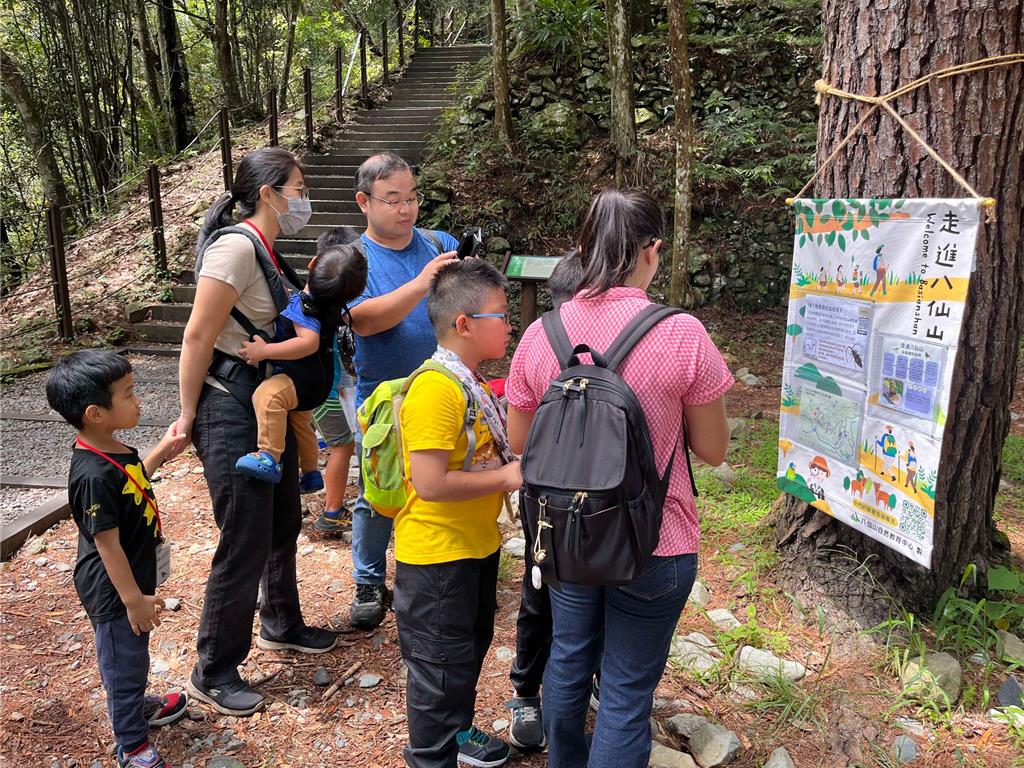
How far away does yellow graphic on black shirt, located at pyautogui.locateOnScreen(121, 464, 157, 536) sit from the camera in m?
2.10

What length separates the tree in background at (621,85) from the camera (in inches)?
325

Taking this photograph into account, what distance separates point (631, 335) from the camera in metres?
1.59

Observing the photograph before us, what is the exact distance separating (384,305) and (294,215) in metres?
0.45

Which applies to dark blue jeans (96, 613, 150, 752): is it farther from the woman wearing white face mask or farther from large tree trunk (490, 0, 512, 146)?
large tree trunk (490, 0, 512, 146)

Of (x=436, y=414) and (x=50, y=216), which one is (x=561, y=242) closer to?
(x=50, y=216)

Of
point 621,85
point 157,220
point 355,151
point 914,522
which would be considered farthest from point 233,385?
point 355,151

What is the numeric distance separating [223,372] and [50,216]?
6.09 m

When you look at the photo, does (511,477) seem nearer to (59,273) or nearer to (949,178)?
(949,178)

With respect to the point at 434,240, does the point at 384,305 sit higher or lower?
lower

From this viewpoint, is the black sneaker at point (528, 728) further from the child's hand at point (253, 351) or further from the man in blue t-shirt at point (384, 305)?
the child's hand at point (253, 351)

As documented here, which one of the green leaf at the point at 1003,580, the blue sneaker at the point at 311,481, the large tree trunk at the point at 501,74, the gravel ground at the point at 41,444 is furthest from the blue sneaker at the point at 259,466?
the large tree trunk at the point at 501,74

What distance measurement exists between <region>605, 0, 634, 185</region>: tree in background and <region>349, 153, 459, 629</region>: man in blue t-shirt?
661 centimetres

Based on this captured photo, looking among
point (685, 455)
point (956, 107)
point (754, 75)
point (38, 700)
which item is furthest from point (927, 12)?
point (754, 75)

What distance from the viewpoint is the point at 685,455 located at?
1.74 meters
